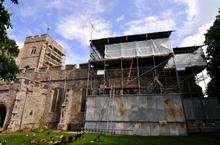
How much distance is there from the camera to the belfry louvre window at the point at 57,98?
3519 cm

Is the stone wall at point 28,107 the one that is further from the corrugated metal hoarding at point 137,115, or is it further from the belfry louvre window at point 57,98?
the corrugated metal hoarding at point 137,115

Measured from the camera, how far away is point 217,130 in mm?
26609

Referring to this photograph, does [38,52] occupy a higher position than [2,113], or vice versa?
[38,52]

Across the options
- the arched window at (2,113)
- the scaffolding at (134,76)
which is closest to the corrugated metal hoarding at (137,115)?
the scaffolding at (134,76)

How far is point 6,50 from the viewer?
432 inches

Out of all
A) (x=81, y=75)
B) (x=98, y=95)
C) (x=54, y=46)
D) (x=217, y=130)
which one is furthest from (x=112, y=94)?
(x=54, y=46)

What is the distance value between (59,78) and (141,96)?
700 inches

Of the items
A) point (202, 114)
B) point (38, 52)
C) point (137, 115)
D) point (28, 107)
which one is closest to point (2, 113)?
point (28, 107)

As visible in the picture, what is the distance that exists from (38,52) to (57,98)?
23.6m

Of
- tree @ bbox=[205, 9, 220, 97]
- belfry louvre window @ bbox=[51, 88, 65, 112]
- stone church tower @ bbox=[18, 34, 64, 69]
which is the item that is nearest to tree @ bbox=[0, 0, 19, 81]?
tree @ bbox=[205, 9, 220, 97]

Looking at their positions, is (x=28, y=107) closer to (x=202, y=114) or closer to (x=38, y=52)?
(x=202, y=114)

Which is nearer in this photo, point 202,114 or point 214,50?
point 214,50

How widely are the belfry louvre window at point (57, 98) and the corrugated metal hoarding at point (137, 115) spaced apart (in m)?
9.46

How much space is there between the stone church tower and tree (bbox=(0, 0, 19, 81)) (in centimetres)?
4314
